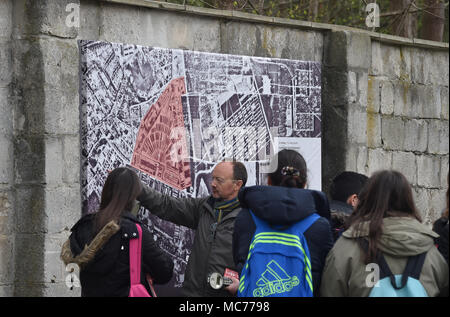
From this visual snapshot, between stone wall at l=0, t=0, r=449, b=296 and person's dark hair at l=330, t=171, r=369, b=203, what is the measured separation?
202cm

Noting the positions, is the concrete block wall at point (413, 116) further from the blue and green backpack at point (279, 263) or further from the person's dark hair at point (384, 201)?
the person's dark hair at point (384, 201)

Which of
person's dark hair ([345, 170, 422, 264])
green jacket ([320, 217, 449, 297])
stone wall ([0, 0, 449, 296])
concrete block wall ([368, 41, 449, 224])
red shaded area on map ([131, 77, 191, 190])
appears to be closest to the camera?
green jacket ([320, 217, 449, 297])

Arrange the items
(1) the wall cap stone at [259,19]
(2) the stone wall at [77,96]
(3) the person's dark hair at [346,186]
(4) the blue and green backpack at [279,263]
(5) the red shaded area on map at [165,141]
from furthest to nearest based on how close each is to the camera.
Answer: (1) the wall cap stone at [259,19] → (5) the red shaded area on map at [165,141] → (2) the stone wall at [77,96] → (3) the person's dark hair at [346,186] → (4) the blue and green backpack at [279,263]

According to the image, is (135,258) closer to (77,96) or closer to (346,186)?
(346,186)

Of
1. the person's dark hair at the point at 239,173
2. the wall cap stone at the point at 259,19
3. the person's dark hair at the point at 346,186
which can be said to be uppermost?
the wall cap stone at the point at 259,19

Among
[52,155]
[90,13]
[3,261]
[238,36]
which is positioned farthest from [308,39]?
[3,261]

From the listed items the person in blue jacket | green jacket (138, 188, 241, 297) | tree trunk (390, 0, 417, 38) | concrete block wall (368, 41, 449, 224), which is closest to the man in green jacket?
green jacket (138, 188, 241, 297)

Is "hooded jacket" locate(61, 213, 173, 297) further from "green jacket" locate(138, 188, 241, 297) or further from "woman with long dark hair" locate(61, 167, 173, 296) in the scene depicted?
"green jacket" locate(138, 188, 241, 297)

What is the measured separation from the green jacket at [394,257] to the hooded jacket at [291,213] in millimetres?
207

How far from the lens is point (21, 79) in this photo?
679 centimetres

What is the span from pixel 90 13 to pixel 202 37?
4.01ft

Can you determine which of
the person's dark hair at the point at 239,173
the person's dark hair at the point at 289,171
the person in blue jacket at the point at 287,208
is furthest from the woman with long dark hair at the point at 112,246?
the person's dark hair at the point at 239,173

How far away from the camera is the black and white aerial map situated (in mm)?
7102

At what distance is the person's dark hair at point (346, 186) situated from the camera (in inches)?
252
